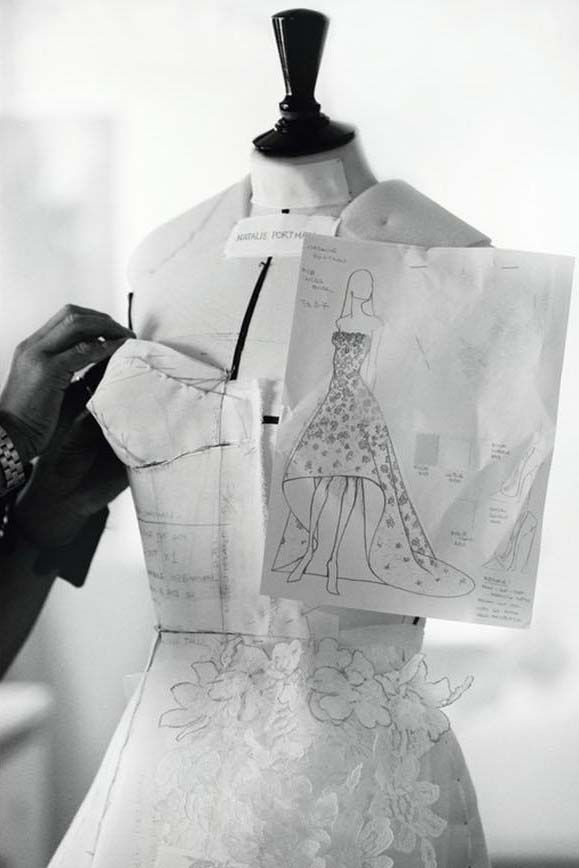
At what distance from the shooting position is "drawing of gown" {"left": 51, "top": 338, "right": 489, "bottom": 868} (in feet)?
3.01

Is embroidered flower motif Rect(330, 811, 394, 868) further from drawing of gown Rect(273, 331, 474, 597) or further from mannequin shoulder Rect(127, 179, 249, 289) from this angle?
mannequin shoulder Rect(127, 179, 249, 289)

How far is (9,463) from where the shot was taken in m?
1.08

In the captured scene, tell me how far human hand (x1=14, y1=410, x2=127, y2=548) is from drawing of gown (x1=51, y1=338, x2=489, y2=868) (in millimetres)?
74

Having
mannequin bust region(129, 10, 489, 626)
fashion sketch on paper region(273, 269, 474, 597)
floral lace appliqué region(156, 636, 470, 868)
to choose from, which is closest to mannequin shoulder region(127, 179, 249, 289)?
mannequin bust region(129, 10, 489, 626)

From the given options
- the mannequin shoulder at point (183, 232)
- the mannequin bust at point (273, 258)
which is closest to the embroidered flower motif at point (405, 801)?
the mannequin bust at point (273, 258)

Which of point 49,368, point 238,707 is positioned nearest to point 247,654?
point 238,707

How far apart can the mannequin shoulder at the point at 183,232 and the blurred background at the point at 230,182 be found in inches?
1.0

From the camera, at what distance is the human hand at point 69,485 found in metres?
1.09

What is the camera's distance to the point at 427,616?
0.97 m

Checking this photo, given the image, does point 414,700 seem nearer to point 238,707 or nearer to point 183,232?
point 238,707

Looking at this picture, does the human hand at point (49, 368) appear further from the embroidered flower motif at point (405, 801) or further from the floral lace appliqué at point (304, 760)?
the embroidered flower motif at point (405, 801)

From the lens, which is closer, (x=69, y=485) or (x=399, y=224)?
(x=399, y=224)

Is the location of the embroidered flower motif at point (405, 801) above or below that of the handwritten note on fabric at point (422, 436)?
below

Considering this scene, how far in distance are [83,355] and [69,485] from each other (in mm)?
150
